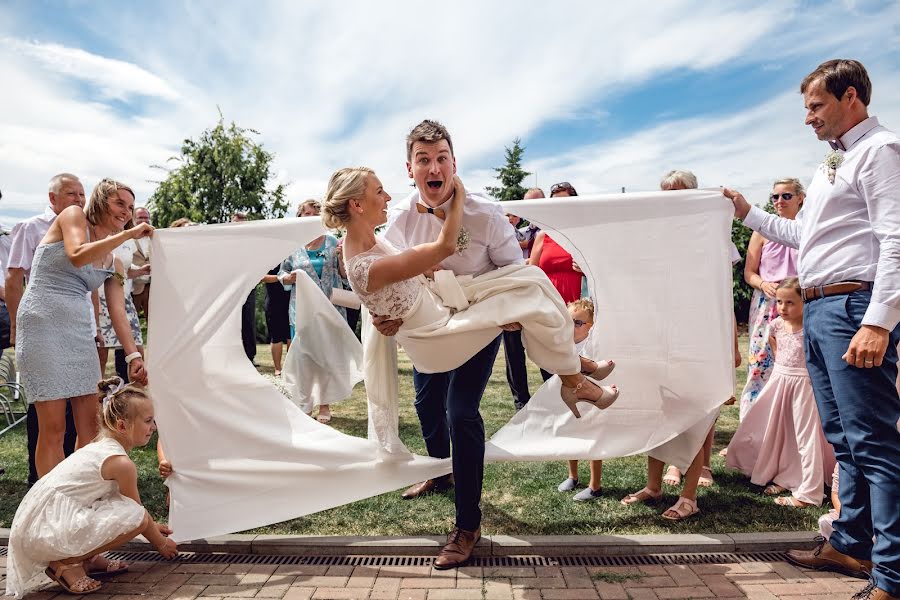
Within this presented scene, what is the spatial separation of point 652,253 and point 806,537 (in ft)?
5.91

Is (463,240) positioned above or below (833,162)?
below

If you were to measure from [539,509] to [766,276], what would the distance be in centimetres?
270

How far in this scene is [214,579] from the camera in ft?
10.5

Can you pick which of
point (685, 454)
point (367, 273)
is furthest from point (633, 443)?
point (367, 273)

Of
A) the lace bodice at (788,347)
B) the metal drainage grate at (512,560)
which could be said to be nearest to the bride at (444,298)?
the metal drainage grate at (512,560)

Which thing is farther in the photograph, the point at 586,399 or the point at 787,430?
the point at 787,430

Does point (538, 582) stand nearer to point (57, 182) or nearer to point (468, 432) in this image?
point (468, 432)

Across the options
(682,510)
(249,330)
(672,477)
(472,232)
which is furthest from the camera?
(249,330)

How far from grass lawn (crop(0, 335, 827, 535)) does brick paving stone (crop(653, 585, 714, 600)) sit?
0.63 metres

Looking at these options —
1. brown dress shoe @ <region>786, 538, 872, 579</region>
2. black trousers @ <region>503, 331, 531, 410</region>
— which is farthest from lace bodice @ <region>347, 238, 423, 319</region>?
black trousers @ <region>503, 331, 531, 410</region>

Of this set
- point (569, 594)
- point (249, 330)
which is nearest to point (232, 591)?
point (569, 594)

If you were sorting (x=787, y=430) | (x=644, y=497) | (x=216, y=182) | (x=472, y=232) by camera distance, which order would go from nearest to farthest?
(x=472, y=232), (x=644, y=497), (x=787, y=430), (x=216, y=182)

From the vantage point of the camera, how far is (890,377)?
2.83 meters

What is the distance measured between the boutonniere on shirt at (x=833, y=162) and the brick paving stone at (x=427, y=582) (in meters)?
2.67
